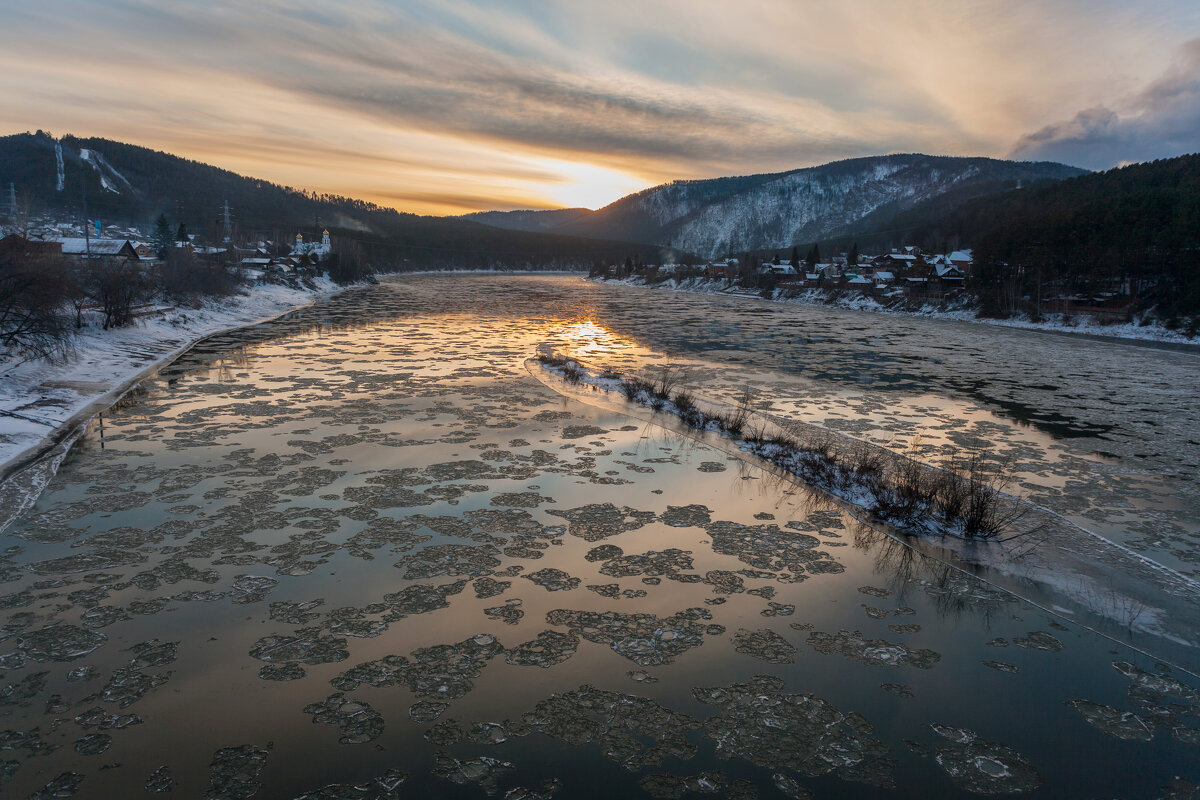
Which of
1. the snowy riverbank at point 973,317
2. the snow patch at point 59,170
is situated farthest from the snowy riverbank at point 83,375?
the snow patch at point 59,170

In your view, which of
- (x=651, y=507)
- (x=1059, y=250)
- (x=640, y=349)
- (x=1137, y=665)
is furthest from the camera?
(x=1059, y=250)

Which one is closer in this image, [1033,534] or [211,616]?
[211,616]

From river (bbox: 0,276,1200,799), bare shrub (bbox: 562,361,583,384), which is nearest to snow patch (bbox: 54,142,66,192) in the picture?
bare shrub (bbox: 562,361,583,384)

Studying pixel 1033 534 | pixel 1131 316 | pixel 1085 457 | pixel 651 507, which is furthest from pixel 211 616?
pixel 1131 316

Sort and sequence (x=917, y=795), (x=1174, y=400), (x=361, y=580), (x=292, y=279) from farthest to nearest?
(x=292, y=279)
(x=1174, y=400)
(x=361, y=580)
(x=917, y=795)

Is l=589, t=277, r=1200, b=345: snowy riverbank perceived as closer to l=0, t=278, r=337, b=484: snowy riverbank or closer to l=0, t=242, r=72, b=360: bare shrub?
l=0, t=278, r=337, b=484: snowy riverbank

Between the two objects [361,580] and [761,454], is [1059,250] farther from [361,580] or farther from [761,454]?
[361,580]
